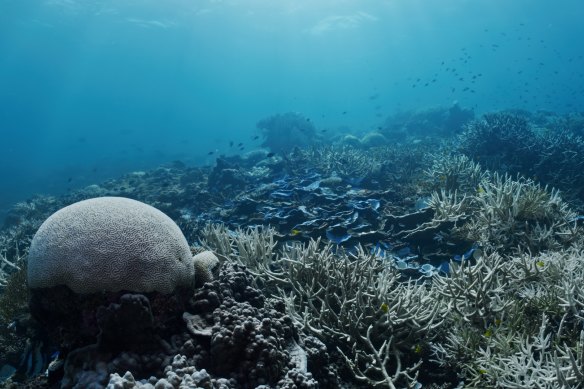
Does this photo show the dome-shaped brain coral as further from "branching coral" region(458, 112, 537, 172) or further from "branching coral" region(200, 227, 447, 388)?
"branching coral" region(458, 112, 537, 172)

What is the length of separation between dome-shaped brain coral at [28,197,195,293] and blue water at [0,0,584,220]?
889 inches

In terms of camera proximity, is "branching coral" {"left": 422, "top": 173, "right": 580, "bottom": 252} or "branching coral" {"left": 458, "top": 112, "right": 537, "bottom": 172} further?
"branching coral" {"left": 458, "top": 112, "right": 537, "bottom": 172}

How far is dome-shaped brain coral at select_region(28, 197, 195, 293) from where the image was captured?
111 inches

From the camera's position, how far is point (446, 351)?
3.54 metres

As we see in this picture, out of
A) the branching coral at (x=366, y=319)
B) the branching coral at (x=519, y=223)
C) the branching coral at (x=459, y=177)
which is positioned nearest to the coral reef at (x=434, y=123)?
the branching coral at (x=459, y=177)

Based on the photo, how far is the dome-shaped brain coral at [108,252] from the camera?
9.26 feet

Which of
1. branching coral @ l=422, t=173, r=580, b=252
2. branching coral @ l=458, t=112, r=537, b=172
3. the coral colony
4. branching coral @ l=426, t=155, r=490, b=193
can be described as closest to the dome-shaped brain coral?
the coral colony

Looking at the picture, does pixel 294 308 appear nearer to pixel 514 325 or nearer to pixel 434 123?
pixel 514 325

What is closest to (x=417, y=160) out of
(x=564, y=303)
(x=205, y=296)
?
(x=564, y=303)

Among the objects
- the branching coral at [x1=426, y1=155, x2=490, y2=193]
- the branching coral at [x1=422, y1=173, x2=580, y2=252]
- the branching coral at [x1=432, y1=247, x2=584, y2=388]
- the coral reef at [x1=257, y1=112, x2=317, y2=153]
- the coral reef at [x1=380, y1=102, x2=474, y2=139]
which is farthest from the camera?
the coral reef at [x1=380, y1=102, x2=474, y2=139]

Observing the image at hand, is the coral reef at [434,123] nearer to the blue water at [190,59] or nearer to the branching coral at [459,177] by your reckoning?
the blue water at [190,59]

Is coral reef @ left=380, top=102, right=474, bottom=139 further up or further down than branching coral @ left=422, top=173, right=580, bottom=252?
further down

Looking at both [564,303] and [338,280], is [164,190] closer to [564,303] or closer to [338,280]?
[338,280]

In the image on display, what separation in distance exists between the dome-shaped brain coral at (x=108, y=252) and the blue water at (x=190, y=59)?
22583 mm
